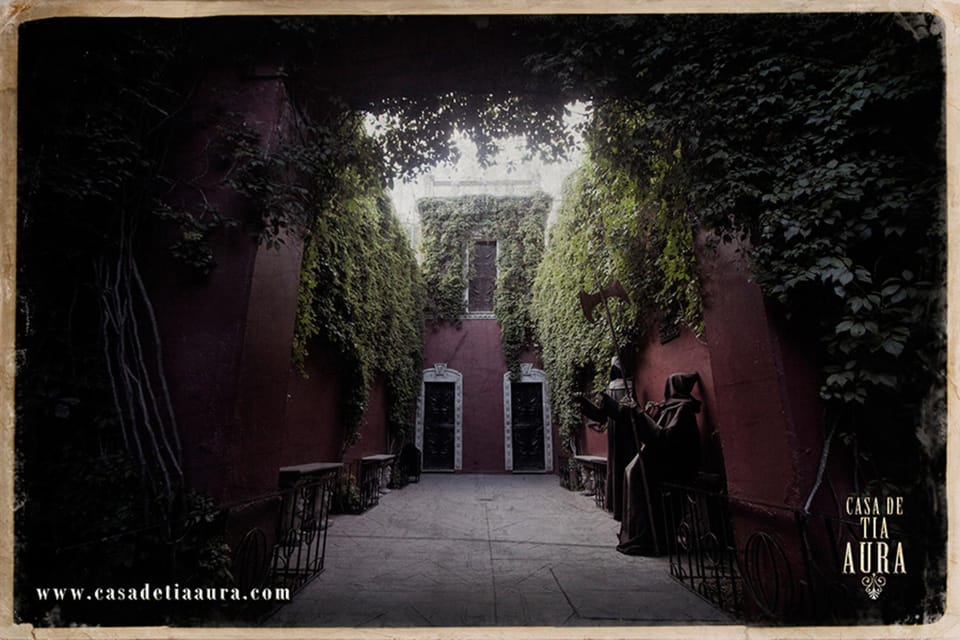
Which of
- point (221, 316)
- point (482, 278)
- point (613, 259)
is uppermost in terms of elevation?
point (482, 278)

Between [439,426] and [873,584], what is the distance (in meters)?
11.5

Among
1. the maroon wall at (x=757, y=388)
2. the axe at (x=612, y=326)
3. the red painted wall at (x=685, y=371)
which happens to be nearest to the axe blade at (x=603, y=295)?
the axe at (x=612, y=326)

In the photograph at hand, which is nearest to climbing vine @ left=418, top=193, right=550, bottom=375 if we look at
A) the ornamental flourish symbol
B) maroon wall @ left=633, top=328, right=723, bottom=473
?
maroon wall @ left=633, top=328, right=723, bottom=473

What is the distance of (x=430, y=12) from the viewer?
6.97 ft

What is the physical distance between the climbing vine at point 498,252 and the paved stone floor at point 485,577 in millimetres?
7236

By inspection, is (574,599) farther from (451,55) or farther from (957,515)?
(451,55)

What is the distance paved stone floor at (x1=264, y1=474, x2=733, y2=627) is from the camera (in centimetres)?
314

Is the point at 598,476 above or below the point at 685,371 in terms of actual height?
below

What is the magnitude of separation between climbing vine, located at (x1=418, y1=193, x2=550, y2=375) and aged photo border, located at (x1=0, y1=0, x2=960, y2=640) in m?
11.4

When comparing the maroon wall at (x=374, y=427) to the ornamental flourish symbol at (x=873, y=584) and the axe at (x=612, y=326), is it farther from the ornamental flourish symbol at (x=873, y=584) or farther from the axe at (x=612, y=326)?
the ornamental flourish symbol at (x=873, y=584)

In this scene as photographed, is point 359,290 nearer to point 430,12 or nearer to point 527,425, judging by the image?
point 430,12

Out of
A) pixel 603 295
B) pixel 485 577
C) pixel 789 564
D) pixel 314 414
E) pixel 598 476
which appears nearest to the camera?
pixel 789 564

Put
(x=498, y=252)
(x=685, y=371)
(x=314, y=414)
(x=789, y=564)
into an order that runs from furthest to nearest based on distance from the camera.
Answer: (x=498, y=252), (x=314, y=414), (x=685, y=371), (x=789, y=564)

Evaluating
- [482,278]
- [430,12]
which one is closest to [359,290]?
[430,12]
